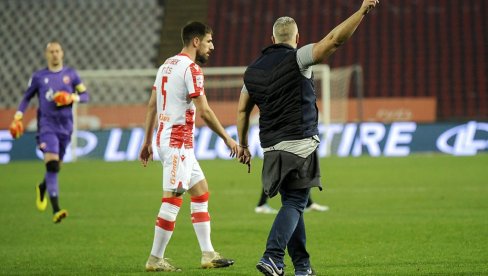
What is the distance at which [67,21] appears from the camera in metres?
35.7

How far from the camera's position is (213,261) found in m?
8.27

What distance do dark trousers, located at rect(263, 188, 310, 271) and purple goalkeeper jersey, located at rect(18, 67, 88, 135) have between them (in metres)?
5.67

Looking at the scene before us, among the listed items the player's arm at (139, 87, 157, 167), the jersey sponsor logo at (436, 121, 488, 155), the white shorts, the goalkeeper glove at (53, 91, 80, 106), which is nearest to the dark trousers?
the white shorts

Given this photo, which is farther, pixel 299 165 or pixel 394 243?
pixel 394 243

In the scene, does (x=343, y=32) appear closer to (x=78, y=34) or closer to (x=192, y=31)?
(x=192, y=31)

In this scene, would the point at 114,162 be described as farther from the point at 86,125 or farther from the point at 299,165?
the point at 299,165

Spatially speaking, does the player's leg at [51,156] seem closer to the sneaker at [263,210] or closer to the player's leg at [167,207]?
the sneaker at [263,210]

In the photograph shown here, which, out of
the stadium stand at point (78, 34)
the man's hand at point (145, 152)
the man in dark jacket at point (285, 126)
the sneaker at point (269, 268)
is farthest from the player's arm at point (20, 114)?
the stadium stand at point (78, 34)

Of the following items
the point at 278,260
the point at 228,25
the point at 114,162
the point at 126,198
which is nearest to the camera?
the point at 278,260

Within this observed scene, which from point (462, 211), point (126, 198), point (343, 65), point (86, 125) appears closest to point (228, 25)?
point (343, 65)

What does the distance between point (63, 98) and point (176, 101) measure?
4189mm

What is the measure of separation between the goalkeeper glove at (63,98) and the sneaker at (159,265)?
4348 millimetres

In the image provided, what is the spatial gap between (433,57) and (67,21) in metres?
13.0

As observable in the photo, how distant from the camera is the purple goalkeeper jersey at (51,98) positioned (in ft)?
40.9
